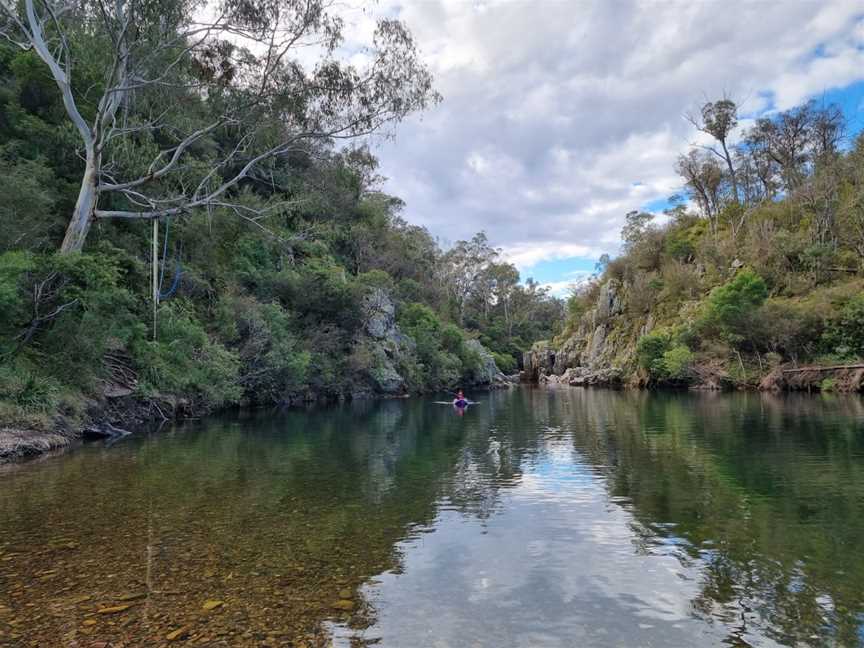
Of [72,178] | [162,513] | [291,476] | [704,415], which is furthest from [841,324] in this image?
[72,178]

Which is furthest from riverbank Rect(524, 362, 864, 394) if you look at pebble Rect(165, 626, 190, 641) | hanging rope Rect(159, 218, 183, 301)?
pebble Rect(165, 626, 190, 641)

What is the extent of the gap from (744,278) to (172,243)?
40.3 meters

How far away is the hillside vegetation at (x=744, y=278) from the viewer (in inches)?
1549

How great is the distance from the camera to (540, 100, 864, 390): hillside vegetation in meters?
39.3

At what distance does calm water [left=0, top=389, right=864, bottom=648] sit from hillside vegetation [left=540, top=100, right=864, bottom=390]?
28.9m

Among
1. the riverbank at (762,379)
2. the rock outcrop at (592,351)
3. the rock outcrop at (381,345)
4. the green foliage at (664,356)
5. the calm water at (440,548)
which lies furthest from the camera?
the rock outcrop at (592,351)

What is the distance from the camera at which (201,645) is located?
4551 millimetres

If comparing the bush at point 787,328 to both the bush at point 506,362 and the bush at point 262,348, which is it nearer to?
the bush at point 262,348

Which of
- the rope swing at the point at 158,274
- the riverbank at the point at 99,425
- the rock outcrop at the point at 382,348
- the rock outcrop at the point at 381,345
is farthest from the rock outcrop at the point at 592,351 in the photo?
the rope swing at the point at 158,274

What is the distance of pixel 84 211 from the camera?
1833cm

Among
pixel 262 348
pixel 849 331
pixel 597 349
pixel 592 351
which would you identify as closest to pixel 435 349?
pixel 592 351

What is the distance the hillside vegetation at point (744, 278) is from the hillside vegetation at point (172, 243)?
1016 inches

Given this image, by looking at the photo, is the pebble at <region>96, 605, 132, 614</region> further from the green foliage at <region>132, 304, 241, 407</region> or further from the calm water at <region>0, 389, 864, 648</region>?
the green foliage at <region>132, 304, 241, 407</region>

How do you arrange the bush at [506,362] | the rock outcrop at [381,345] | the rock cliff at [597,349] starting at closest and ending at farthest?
the rock outcrop at [381,345] → the rock cliff at [597,349] → the bush at [506,362]
